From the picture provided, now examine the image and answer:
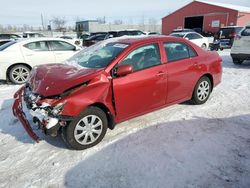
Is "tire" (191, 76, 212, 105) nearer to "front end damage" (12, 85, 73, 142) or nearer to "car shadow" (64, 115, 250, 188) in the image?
"car shadow" (64, 115, 250, 188)

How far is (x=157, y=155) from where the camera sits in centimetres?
342

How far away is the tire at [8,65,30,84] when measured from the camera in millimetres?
7555

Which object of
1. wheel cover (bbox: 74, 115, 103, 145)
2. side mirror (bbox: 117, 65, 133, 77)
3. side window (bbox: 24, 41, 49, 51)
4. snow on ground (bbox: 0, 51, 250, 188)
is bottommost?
snow on ground (bbox: 0, 51, 250, 188)

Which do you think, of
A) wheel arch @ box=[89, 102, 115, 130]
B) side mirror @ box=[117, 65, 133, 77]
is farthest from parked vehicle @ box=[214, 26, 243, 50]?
wheel arch @ box=[89, 102, 115, 130]

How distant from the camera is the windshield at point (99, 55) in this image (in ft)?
12.7

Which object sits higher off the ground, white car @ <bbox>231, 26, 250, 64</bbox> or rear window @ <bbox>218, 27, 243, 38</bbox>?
rear window @ <bbox>218, 27, 243, 38</bbox>

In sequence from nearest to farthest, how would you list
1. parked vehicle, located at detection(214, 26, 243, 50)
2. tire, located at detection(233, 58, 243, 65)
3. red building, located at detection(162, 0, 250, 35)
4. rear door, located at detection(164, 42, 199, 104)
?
rear door, located at detection(164, 42, 199, 104) < tire, located at detection(233, 58, 243, 65) < parked vehicle, located at detection(214, 26, 243, 50) < red building, located at detection(162, 0, 250, 35)

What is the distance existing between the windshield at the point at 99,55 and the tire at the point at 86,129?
2.71 feet

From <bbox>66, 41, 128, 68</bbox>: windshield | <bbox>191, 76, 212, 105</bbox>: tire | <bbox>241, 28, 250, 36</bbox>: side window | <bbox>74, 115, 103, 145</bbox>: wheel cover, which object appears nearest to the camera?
<bbox>74, 115, 103, 145</bbox>: wheel cover

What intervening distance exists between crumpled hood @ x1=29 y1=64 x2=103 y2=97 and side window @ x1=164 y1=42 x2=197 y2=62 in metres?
1.59

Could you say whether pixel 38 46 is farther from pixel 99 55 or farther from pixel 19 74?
pixel 99 55

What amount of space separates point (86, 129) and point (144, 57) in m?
1.64

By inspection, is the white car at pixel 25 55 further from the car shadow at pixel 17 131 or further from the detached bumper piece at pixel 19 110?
the detached bumper piece at pixel 19 110

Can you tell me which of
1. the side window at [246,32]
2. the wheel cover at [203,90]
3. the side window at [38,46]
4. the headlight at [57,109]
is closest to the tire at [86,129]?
the headlight at [57,109]
